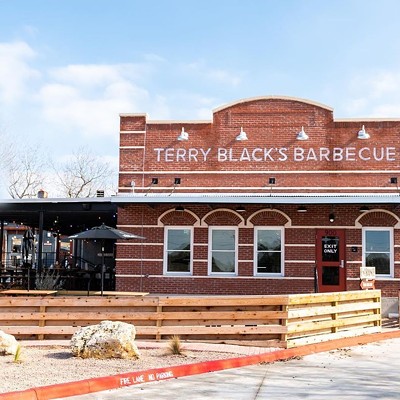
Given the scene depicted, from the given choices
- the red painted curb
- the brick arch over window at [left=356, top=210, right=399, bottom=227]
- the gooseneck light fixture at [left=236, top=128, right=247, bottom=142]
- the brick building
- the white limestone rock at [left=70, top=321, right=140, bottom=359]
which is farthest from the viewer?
the gooseneck light fixture at [left=236, top=128, right=247, bottom=142]

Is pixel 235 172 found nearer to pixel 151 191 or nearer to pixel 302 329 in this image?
pixel 151 191

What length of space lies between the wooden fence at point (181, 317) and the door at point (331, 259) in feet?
22.4

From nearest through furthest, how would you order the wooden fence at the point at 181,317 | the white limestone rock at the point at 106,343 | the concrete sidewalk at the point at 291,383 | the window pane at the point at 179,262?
1. the concrete sidewalk at the point at 291,383
2. the white limestone rock at the point at 106,343
3. the wooden fence at the point at 181,317
4. the window pane at the point at 179,262

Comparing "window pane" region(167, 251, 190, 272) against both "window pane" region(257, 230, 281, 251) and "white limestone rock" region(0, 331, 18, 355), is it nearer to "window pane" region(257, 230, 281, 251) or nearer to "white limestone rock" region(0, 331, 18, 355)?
"window pane" region(257, 230, 281, 251)

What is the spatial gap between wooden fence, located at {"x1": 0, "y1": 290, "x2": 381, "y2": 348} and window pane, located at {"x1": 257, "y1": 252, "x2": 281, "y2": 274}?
22.3ft

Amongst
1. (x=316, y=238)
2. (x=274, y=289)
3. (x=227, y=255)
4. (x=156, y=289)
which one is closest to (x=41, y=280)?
(x=156, y=289)

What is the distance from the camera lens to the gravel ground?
8.64 metres

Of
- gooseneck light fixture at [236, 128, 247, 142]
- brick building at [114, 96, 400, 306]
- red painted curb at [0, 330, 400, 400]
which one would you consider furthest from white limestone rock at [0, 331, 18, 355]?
gooseneck light fixture at [236, 128, 247, 142]

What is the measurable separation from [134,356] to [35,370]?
1.85 meters

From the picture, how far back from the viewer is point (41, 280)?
65.4ft

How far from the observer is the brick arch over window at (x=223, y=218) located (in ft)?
65.9

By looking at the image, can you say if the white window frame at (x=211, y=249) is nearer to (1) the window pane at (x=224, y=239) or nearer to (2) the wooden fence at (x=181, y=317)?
(1) the window pane at (x=224, y=239)

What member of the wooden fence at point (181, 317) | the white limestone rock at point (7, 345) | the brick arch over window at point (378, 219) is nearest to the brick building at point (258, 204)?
the brick arch over window at point (378, 219)

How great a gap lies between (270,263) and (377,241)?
11.5 ft
